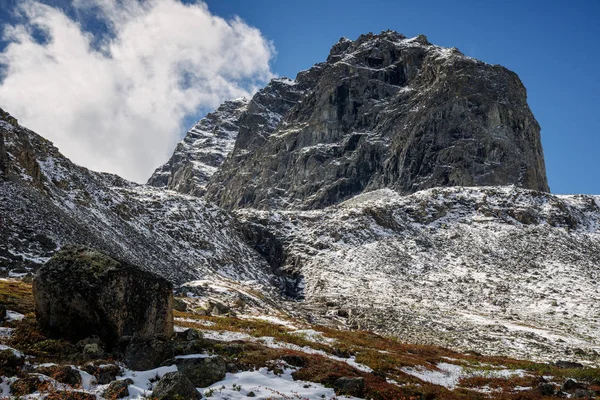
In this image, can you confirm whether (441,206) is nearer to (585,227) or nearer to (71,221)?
(585,227)

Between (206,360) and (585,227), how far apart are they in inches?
4727

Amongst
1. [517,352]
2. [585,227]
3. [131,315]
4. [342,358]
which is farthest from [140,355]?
[585,227]

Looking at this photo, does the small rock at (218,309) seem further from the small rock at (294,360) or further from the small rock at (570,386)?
the small rock at (570,386)

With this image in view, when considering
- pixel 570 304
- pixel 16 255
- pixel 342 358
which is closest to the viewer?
pixel 342 358

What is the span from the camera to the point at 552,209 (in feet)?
374

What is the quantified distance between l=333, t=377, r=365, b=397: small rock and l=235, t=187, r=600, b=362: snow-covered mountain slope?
3805 cm

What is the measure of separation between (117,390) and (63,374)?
1.69m

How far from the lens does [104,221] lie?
2852 inches

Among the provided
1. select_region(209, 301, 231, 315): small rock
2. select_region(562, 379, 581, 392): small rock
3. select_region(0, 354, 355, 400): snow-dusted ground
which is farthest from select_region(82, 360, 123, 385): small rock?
select_region(209, 301, 231, 315): small rock

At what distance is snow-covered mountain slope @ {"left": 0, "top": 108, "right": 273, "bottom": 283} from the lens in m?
51.4

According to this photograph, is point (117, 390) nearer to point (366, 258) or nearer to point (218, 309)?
point (218, 309)

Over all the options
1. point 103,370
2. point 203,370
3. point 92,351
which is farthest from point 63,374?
point 203,370

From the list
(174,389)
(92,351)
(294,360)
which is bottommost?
(174,389)

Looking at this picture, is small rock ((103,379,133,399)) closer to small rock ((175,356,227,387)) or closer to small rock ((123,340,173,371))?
small rock ((175,356,227,387))
